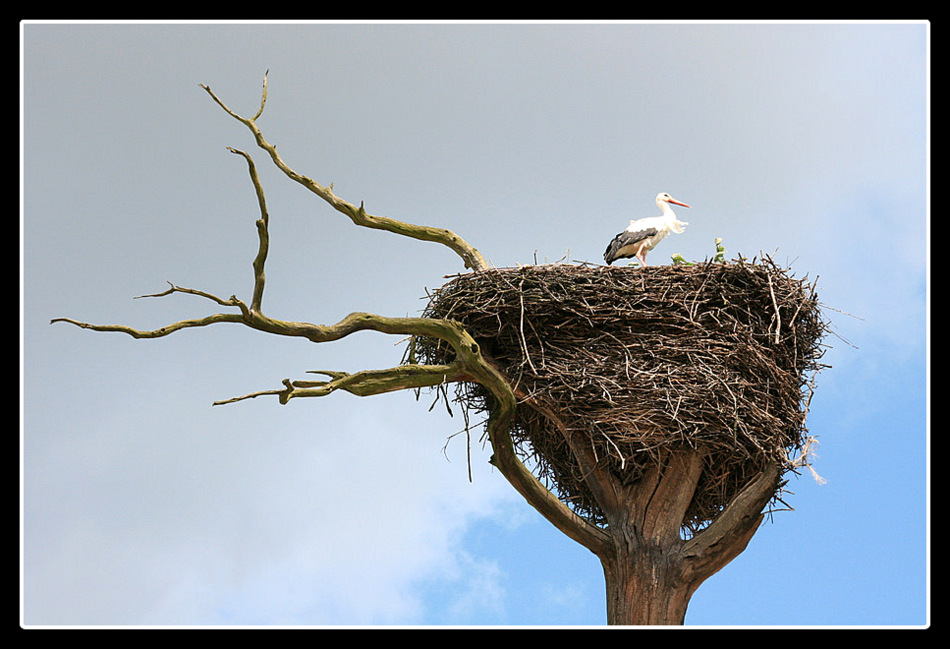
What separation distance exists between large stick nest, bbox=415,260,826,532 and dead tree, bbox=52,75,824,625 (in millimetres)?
12

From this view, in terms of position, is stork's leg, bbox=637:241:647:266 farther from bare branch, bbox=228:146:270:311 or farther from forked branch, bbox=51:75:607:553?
bare branch, bbox=228:146:270:311

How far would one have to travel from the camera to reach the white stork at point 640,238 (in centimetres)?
857

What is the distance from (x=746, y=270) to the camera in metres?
7.85

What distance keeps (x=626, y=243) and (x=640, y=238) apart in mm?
131

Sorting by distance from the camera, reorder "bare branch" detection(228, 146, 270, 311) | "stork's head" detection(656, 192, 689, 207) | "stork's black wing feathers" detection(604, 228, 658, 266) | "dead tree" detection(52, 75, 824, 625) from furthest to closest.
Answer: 1. "stork's head" detection(656, 192, 689, 207)
2. "stork's black wing feathers" detection(604, 228, 658, 266)
3. "dead tree" detection(52, 75, 824, 625)
4. "bare branch" detection(228, 146, 270, 311)

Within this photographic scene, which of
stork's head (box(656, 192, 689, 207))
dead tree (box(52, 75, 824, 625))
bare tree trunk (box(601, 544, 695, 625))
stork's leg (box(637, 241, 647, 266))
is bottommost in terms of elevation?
bare tree trunk (box(601, 544, 695, 625))

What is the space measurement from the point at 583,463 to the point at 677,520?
800mm

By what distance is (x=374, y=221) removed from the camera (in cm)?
843

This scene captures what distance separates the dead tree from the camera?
7.37 m

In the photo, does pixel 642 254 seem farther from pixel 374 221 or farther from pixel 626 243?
pixel 374 221

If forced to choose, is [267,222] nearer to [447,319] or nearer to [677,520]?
[447,319]

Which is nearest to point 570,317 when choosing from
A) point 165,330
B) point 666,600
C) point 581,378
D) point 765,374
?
point 581,378

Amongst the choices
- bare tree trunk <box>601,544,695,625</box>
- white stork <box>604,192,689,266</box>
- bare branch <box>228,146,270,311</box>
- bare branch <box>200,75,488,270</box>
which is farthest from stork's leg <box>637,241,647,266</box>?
bare branch <box>228,146,270,311</box>

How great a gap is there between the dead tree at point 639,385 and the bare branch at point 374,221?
0.06 metres
